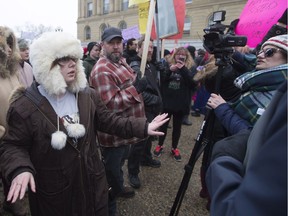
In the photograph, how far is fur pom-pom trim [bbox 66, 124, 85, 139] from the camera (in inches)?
63.3

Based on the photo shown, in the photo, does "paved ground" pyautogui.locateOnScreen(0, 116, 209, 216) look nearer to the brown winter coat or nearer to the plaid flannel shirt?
the plaid flannel shirt

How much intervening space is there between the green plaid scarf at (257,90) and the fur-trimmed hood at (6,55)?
6.99 feet

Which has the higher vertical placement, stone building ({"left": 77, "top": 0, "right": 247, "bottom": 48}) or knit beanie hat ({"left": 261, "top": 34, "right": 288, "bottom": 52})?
stone building ({"left": 77, "top": 0, "right": 247, "bottom": 48})

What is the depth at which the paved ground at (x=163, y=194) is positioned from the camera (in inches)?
107

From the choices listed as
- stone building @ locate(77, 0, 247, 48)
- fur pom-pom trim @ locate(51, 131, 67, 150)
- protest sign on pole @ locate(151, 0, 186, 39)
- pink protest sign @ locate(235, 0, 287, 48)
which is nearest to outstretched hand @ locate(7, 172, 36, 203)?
fur pom-pom trim @ locate(51, 131, 67, 150)

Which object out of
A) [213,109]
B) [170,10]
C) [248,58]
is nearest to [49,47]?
[213,109]

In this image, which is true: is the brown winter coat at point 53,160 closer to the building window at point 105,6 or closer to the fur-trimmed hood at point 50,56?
the fur-trimmed hood at point 50,56

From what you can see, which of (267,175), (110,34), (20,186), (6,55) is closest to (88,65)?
(110,34)

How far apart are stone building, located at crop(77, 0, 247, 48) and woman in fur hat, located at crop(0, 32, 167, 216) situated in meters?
14.9

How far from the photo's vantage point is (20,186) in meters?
1.35

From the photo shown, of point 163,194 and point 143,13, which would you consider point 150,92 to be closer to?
point 143,13

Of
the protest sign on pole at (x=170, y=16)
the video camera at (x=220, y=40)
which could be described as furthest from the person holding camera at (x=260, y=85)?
the protest sign on pole at (x=170, y=16)

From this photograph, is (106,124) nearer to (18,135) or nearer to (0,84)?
(18,135)

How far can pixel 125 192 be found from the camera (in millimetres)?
2957
